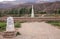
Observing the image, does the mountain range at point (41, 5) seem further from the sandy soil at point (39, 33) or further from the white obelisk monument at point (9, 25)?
the white obelisk monument at point (9, 25)

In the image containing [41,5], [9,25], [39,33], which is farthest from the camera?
[41,5]

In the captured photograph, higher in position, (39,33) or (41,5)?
(41,5)

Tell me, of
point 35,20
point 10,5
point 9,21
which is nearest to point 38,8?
point 10,5

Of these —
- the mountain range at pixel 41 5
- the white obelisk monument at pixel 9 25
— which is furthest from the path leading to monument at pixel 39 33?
the mountain range at pixel 41 5

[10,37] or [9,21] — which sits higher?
[9,21]

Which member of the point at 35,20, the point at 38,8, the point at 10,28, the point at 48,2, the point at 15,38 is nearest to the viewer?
the point at 15,38

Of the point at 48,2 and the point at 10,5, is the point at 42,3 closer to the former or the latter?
the point at 48,2

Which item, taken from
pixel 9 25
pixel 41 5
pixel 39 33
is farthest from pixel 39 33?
pixel 41 5

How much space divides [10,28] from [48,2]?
35054mm

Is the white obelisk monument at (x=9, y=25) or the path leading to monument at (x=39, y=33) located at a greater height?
the white obelisk monument at (x=9, y=25)

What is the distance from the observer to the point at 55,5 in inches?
1747

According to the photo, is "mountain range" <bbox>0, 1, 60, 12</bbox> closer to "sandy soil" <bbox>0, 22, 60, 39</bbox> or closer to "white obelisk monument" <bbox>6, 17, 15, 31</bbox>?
"sandy soil" <bbox>0, 22, 60, 39</bbox>

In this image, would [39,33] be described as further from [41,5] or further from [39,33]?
[41,5]

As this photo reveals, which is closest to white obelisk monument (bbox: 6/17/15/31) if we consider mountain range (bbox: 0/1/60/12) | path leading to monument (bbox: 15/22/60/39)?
path leading to monument (bbox: 15/22/60/39)
